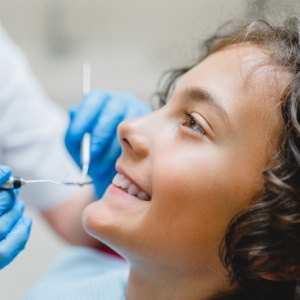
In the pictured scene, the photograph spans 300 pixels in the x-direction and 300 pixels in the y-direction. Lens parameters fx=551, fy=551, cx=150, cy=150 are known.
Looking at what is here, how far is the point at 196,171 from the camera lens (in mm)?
870

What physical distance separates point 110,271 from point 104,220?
44 cm

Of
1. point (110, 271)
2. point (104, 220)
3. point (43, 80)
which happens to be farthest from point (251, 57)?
point (43, 80)

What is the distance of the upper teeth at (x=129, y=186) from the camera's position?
918mm

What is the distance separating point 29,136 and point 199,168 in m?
0.58

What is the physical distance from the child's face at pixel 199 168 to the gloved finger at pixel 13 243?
120 millimetres

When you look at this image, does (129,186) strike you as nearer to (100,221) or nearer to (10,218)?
(100,221)

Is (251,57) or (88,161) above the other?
(251,57)

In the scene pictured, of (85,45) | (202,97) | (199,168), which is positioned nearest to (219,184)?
(199,168)

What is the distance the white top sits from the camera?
1.19 metres

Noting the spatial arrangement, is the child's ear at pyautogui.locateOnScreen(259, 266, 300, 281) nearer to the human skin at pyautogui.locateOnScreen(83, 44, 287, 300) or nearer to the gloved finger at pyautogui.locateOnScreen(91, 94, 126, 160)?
the human skin at pyautogui.locateOnScreen(83, 44, 287, 300)

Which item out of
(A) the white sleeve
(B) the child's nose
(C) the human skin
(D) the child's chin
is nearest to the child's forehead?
(C) the human skin

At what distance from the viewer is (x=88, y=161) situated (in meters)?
1.18

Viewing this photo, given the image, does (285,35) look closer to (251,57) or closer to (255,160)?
(251,57)

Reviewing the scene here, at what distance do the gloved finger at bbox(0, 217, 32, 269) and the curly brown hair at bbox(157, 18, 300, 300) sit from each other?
34 centimetres
